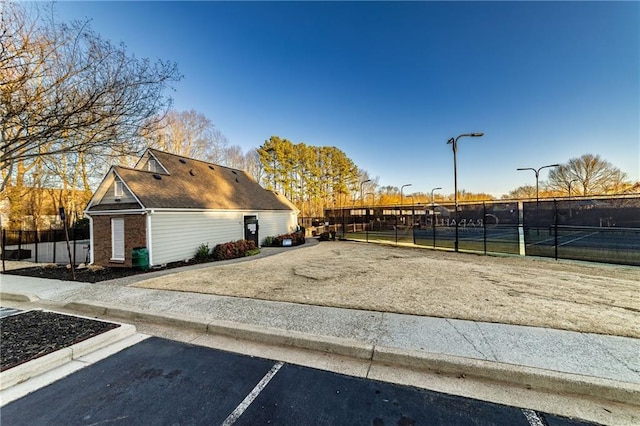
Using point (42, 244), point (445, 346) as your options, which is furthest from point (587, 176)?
point (42, 244)

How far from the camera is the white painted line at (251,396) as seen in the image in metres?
2.54

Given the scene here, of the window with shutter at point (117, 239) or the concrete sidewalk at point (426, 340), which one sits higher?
the window with shutter at point (117, 239)

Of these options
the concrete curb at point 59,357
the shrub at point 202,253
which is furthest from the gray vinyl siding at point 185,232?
the concrete curb at point 59,357

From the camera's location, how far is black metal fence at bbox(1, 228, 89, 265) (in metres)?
14.8

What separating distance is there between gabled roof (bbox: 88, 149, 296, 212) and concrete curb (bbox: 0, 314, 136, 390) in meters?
7.75

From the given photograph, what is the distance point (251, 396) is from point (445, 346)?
2.65 meters

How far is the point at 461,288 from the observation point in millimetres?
6750

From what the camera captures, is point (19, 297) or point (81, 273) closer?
point (19, 297)

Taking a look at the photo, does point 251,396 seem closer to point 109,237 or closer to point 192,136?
point 109,237

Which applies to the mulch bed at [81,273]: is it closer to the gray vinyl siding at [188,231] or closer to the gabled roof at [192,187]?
the gray vinyl siding at [188,231]

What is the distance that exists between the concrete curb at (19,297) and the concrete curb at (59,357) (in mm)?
4377

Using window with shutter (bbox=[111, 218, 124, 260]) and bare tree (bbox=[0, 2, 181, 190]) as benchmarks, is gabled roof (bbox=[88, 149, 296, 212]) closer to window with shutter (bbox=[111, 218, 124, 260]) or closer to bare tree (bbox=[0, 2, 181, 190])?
window with shutter (bbox=[111, 218, 124, 260])

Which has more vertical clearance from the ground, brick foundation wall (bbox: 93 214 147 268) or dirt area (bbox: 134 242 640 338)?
brick foundation wall (bbox: 93 214 147 268)

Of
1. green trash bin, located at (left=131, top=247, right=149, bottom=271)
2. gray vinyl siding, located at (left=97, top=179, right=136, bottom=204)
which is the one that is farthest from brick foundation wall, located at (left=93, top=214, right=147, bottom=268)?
gray vinyl siding, located at (left=97, top=179, right=136, bottom=204)
